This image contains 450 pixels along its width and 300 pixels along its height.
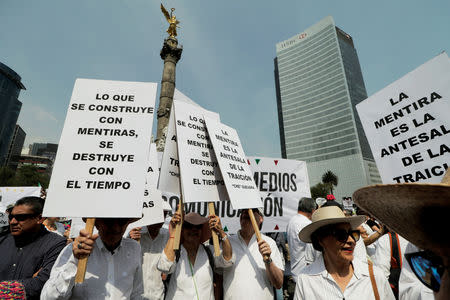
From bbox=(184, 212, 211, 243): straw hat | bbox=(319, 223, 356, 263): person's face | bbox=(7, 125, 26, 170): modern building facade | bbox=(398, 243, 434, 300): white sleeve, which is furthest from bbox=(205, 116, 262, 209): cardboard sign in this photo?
bbox=(7, 125, 26, 170): modern building facade

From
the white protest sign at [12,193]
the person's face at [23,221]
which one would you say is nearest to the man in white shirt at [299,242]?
the person's face at [23,221]

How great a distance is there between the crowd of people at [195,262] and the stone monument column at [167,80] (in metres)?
22.3

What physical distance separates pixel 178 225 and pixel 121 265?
1.81 feet

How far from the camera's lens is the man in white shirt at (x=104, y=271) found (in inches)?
59.2

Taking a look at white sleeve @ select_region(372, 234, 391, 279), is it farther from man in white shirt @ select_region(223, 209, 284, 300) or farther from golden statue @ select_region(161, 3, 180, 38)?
golden statue @ select_region(161, 3, 180, 38)

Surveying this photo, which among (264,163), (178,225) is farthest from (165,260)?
(264,163)

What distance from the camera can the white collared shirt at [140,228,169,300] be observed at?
251 cm

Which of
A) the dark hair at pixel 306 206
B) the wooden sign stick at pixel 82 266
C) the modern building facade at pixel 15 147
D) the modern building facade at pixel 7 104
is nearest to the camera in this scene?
the wooden sign stick at pixel 82 266

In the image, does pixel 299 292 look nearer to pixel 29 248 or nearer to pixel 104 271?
pixel 104 271

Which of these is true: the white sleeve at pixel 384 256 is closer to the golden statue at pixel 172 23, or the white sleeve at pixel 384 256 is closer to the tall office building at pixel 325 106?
the golden statue at pixel 172 23

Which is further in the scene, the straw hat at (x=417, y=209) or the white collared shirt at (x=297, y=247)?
the white collared shirt at (x=297, y=247)

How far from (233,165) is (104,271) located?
59.1 inches

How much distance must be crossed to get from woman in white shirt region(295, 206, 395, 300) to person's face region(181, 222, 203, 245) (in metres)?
1.09

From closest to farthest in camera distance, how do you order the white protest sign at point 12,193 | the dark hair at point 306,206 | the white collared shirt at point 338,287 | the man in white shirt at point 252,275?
the white collared shirt at point 338,287 → the man in white shirt at point 252,275 → the dark hair at point 306,206 → the white protest sign at point 12,193
